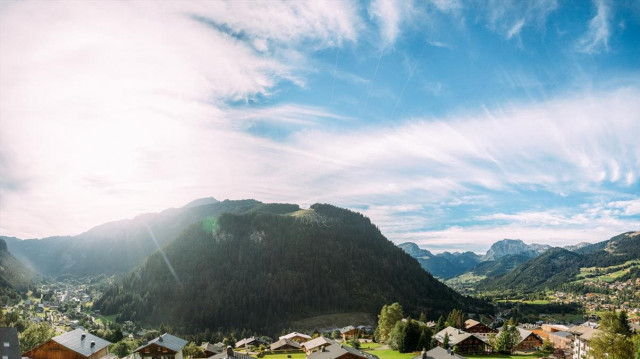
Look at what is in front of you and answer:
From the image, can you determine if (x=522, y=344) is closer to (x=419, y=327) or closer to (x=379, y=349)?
(x=419, y=327)

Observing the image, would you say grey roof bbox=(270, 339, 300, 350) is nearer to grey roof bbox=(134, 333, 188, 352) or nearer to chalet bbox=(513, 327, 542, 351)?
grey roof bbox=(134, 333, 188, 352)

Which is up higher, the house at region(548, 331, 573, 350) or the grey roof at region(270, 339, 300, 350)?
the house at region(548, 331, 573, 350)

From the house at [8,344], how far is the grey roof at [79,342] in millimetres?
10679

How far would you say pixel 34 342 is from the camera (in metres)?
108

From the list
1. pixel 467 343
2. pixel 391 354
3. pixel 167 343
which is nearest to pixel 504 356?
pixel 467 343

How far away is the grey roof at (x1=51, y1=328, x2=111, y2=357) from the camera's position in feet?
261

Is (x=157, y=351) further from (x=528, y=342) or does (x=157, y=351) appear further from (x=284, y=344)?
(x=528, y=342)

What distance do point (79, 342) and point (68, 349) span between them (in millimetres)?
6695

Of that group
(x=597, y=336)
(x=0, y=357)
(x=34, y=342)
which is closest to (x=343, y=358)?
(x=597, y=336)

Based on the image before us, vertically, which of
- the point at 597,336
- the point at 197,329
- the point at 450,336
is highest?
the point at 597,336

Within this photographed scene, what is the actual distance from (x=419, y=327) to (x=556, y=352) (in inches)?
1511

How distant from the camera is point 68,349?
256 feet

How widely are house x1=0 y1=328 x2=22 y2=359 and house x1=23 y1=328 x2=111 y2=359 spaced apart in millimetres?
9560

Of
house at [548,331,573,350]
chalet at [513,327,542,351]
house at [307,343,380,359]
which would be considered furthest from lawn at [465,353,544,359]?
house at [307,343,380,359]
